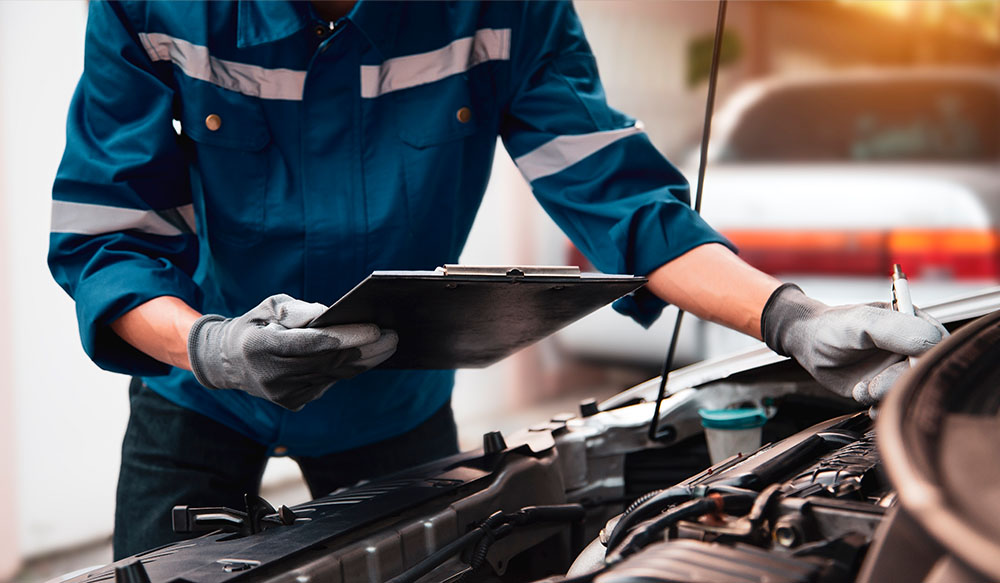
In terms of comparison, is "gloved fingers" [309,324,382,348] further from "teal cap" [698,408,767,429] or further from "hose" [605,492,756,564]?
"teal cap" [698,408,767,429]

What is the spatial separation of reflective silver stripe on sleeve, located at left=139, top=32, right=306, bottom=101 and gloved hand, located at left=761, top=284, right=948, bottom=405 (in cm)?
70

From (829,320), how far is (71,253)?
36.8 inches

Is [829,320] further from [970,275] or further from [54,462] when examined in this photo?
[54,462]

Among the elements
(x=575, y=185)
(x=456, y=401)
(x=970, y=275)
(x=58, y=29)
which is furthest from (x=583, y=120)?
(x=456, y=401)

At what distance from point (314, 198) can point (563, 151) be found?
368 millimetres

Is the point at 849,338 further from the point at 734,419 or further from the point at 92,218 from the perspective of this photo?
the point at 92,218

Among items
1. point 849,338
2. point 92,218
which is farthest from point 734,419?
point 92,218

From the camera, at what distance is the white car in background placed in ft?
9.11

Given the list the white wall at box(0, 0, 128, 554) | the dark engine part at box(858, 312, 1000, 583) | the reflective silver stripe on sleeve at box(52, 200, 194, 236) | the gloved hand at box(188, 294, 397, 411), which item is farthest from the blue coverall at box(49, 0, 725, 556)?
the white wall at box(0, 0, 128, 554)

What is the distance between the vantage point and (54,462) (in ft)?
8.68

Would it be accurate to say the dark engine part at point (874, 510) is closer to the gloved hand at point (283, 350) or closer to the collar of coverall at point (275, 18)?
the gloved hand at point (283, 350)

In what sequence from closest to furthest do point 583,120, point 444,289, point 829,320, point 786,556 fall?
point 786,556, point 444,289, point 829,320, point 583,120

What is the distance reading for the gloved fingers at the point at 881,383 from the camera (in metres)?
1.04

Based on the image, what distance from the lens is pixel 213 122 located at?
1.27 meters
